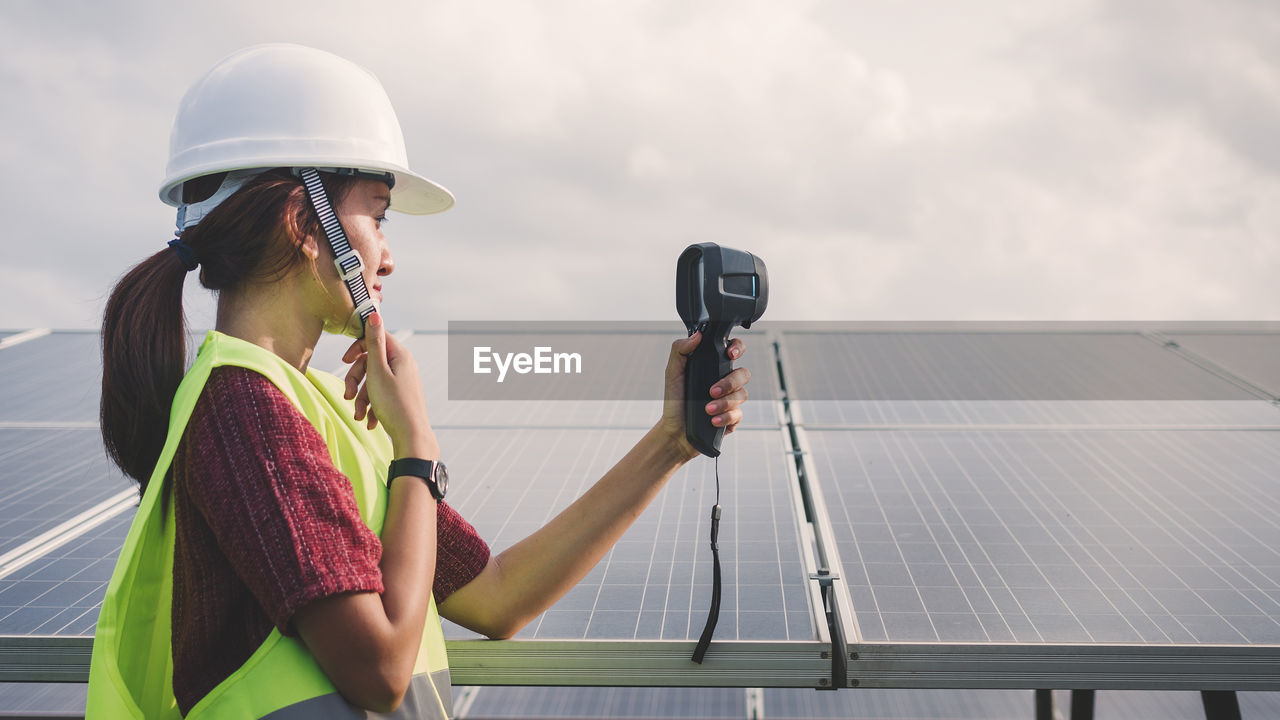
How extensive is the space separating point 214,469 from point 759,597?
4.05ft

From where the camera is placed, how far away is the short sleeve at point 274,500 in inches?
44.4

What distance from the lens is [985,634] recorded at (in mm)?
1857

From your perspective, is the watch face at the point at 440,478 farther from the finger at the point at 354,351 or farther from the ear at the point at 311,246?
the ear at the point at 311,246

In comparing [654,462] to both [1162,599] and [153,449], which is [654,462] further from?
[1162,599]

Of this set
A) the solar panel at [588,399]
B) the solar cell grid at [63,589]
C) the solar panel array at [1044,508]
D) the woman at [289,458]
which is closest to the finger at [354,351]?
the woman at [289,458]

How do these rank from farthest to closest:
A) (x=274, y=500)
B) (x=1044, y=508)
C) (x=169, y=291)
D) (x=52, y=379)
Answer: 1. (x=52, y=379)
2. (x=1044, y=508)
3. (x=169, y=291)
4. (x=274, y=500)

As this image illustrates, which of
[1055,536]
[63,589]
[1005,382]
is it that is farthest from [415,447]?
[1005,382]

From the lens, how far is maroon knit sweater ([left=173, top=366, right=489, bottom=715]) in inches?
44.6

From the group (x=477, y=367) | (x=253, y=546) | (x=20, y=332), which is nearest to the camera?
(x=253, y=546)

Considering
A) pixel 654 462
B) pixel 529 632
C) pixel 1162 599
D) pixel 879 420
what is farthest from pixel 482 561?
pixel 879 420

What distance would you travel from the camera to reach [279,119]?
1522 millimetres

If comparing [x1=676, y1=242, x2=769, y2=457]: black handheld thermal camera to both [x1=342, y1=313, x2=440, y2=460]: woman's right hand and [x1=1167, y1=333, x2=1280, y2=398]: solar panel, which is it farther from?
[x1=1167, y1=333, x2=1280, y2=398]: solar panel

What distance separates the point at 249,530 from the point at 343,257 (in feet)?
1.54

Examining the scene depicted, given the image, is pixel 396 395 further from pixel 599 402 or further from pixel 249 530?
pixel 599 402
